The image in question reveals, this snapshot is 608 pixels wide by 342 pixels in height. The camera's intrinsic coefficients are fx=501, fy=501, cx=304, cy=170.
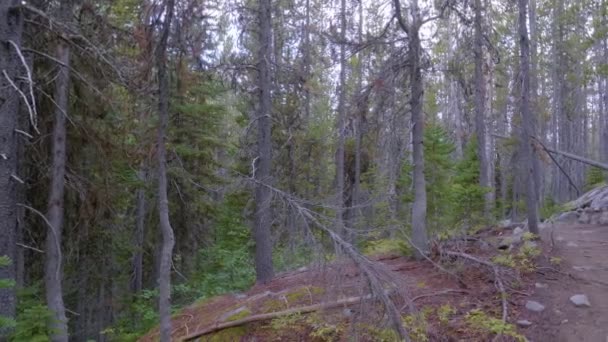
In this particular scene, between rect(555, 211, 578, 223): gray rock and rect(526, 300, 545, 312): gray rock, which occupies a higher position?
rect(555, 211, 578, 223): gray rock

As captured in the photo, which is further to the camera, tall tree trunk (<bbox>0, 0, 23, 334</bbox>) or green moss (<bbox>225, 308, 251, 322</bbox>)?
green moss (<bbox>225, 308, 251, 322</bbox>)

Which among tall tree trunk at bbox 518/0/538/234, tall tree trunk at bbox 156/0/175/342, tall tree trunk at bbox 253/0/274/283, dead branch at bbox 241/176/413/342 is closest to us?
dead branch at bbox 241/176/413/342

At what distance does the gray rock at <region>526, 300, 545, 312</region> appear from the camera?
7.12 meters

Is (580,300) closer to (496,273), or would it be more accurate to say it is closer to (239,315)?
(496,273)

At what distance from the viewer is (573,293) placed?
749 centimetres

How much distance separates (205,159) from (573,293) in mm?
10034

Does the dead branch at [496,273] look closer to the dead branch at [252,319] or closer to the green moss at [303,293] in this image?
the green moss at [303,293]

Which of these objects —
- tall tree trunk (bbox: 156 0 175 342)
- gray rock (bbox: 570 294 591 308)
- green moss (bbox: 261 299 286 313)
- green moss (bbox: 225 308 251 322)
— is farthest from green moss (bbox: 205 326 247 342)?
gray rock (bbox: 570 294 591 308)

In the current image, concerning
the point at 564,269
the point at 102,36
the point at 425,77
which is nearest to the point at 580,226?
the point at 564,269

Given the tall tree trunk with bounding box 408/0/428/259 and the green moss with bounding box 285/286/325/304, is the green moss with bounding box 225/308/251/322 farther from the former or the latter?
the tall tree trunk with bounding box 408/0/428/259

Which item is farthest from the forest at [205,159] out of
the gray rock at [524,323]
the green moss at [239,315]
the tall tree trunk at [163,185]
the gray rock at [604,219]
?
the gray rock at [604,219]

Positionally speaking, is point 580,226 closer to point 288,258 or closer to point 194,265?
point 288,258

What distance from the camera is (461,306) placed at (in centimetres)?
743

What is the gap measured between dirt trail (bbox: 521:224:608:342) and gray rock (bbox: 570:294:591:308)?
5 centimetres
